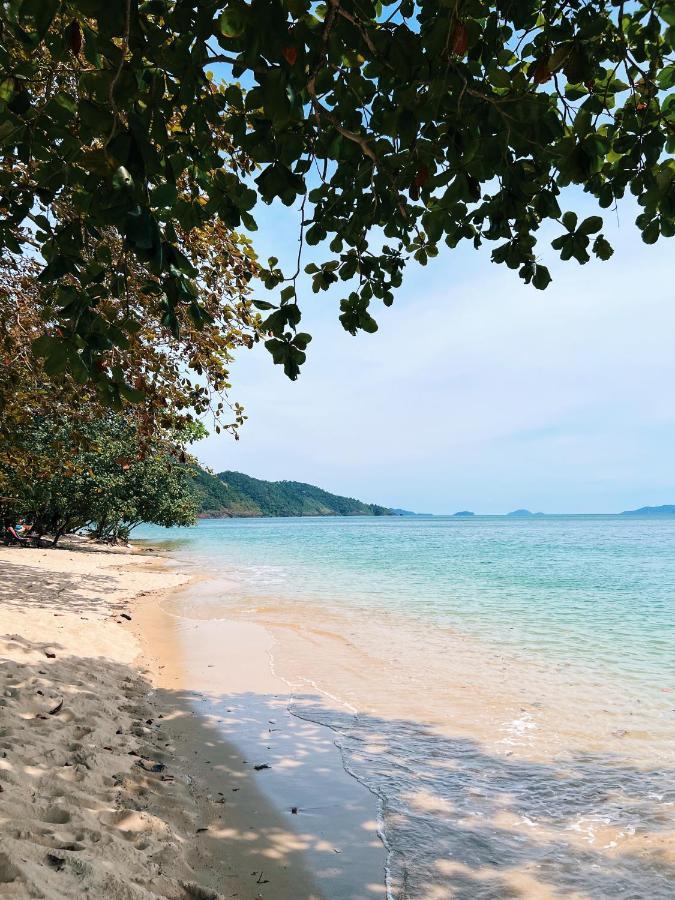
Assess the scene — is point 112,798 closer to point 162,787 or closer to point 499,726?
point 162,787

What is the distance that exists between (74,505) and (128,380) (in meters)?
23.2

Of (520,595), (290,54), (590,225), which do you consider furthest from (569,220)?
(520,595)

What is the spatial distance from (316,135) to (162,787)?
473cm

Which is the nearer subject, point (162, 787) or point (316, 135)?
point (316, 135)

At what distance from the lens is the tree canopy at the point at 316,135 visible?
181 centimetres

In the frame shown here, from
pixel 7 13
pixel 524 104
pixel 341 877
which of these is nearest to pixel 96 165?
pixel 7 13

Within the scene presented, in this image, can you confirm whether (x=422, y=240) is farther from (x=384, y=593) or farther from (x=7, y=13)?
(x=384, y=593)

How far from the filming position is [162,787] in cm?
441

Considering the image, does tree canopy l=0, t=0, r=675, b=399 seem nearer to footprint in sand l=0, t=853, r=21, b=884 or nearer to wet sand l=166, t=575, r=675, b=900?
footprint in sand l=0, t=853, r=21, b=884

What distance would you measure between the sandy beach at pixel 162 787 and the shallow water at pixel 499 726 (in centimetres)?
43

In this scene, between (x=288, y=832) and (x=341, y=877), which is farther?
(x=288, y=832)

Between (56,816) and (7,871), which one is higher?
(7,871)

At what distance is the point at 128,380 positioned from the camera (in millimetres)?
5848

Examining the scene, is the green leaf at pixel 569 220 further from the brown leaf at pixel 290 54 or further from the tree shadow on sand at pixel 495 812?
the tree shadow on sand at pixel 495 812
